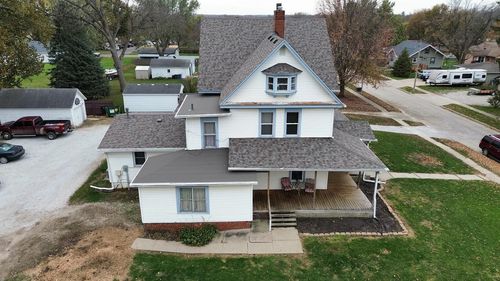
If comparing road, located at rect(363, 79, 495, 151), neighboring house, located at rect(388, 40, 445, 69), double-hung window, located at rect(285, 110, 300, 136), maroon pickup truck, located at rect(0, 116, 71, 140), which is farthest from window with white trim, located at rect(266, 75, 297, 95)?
neighboring house, located at rect(388, 40, 445, 69)

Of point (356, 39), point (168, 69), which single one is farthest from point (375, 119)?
point (168, 69)

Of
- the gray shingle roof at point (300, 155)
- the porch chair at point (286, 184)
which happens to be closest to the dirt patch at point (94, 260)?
the gray shingle roof at point (300, 155)

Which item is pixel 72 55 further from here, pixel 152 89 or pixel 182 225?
pixel 182 225

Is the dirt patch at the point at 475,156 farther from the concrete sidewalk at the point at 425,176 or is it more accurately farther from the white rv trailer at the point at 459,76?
the white rv trailer at the point at 459,76

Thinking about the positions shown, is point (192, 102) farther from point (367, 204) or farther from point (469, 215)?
point (469, 215)

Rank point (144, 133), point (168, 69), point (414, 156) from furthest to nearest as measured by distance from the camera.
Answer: point (168, 69)
point (414, 156)
point (144, 133)

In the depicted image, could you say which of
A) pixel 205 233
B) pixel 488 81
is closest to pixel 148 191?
pixel 205 233
